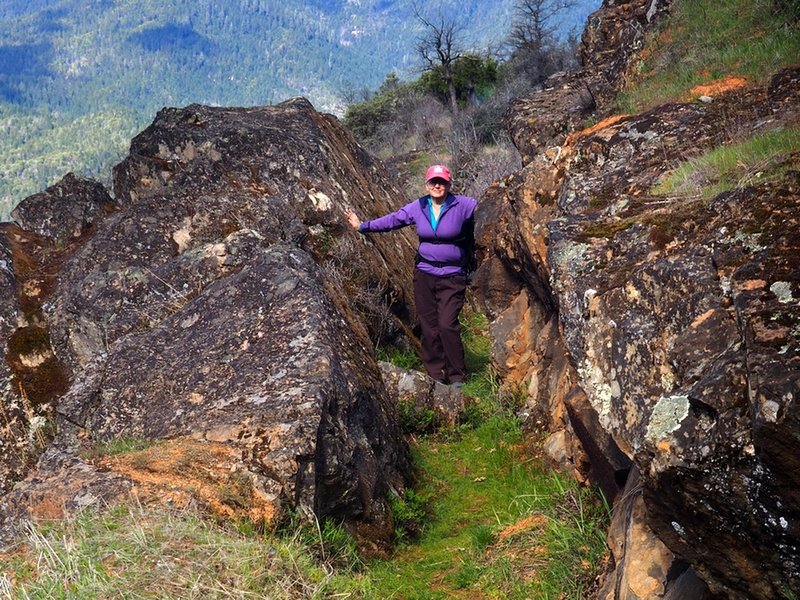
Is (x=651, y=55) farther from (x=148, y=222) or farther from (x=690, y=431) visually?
(x=690, y=431)

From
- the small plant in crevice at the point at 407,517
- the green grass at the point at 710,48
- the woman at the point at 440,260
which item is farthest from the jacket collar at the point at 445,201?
the small plant in crevice at the point at 407,517

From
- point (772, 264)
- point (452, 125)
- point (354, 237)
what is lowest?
point (452, 125)

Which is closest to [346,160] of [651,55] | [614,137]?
[651,55]

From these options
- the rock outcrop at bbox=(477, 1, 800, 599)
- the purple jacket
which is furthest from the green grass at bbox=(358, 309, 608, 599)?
the purple jacket

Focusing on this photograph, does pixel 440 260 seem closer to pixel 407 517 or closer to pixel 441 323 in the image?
pixel 441 323

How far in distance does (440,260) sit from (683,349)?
4.94m

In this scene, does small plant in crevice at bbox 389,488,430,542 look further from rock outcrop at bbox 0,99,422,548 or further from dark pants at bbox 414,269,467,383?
dark pants at bbox 414,269,467,383

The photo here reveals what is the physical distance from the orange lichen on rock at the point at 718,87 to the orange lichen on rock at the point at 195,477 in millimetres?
4488

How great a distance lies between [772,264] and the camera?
11.3 ft

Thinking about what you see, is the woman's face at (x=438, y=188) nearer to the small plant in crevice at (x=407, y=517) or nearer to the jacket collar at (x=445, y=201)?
the jacket collar at (x=445, y=201)

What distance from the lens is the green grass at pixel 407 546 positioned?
3758mm

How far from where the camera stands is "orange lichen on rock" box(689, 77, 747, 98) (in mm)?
6629

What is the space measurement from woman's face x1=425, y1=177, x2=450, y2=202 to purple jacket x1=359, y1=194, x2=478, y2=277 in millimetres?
91

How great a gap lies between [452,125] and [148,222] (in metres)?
27.9
